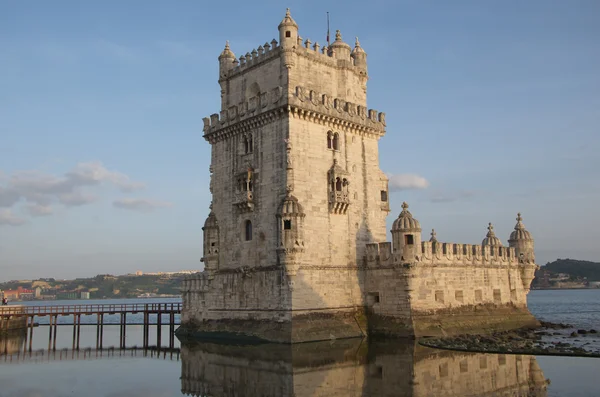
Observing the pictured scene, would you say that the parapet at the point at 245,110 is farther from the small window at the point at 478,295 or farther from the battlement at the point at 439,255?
the small window at the point at 478,295

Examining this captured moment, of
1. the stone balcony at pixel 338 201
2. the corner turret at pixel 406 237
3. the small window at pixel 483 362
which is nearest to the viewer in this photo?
the small window at pixel 483 362

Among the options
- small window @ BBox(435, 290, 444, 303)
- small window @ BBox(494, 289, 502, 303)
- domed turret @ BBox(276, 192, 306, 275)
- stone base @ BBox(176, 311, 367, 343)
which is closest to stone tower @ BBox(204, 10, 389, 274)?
domed turret @ BBox(276, 192, 306, 275)

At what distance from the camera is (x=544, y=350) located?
1204 inches

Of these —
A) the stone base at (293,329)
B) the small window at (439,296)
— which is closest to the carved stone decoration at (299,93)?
the stone base at (293,329)

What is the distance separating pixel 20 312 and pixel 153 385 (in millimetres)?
34289

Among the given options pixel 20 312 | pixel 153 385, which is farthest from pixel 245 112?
pixel 20 312

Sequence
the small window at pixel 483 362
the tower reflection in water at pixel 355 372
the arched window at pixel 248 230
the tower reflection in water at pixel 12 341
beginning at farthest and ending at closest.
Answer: the tower reflection in water at pixel 12 341 → the arched window at pixel 248 230 → the small window at pixel 483 362 → the tower reflection in water at pixel 355 372

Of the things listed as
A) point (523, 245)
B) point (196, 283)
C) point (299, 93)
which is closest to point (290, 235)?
point (299, 93)

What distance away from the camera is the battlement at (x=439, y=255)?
1480 inches

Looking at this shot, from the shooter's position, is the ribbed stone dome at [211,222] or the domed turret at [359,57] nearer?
the ribbed stone dome at [211,222]

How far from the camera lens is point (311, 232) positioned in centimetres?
3688

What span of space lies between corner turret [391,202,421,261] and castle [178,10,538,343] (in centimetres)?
7

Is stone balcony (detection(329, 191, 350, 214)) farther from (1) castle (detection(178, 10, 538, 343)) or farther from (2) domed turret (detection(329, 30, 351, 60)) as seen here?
(2) domed turret (detection(329, 30, 351, 60))

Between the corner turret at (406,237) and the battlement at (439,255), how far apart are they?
0.20m
